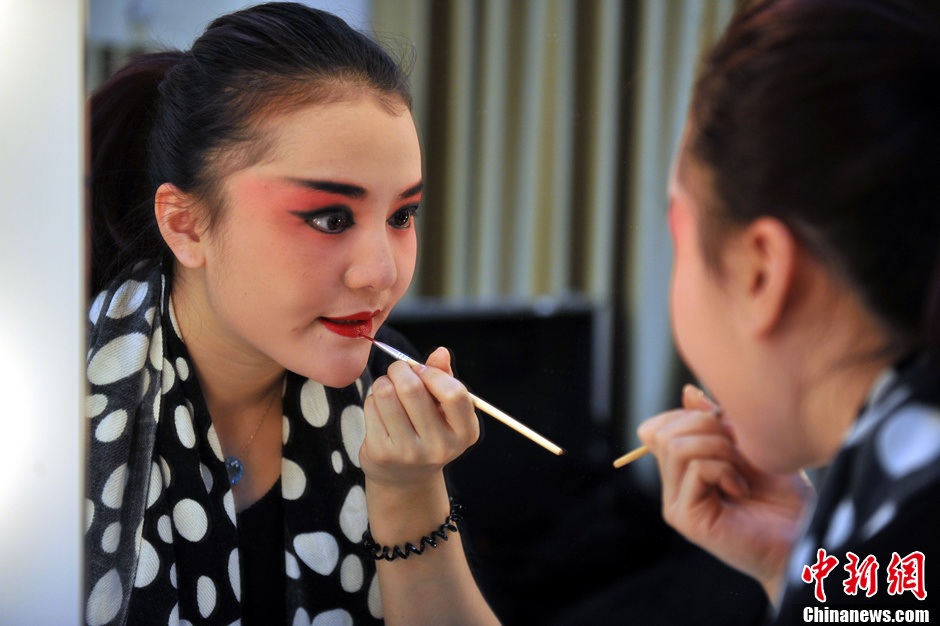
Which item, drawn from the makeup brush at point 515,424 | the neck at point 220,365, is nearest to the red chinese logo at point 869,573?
the makeup brush at point 515,424

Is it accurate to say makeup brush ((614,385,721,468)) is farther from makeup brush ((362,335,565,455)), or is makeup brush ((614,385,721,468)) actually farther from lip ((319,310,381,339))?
lip ((319,310,381,339))

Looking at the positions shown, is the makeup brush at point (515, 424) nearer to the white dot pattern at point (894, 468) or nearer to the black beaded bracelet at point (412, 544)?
the black beaded bracelet at point (412, 544)

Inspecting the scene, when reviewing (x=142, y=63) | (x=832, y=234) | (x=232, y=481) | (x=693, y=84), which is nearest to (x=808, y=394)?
→ (x=832, y=234)

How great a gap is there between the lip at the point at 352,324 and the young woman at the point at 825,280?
321mm

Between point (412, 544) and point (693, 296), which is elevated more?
point (693, 296)

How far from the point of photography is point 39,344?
3.34ft

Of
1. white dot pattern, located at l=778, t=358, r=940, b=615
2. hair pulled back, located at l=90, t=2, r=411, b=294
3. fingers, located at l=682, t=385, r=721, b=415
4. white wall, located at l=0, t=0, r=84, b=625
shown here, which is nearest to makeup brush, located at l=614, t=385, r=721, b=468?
fingers, located at l=682, t=385, r=721, b=415

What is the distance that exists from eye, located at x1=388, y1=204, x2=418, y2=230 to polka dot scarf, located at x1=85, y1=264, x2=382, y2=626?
0.18 metres

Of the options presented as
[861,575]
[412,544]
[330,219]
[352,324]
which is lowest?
[412,544]

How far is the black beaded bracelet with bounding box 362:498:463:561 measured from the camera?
0.87 m

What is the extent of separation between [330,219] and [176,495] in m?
0.35

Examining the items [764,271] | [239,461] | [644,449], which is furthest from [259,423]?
[764,271]

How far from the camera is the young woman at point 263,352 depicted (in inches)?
32.8

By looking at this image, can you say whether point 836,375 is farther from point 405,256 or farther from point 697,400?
point 405,256
